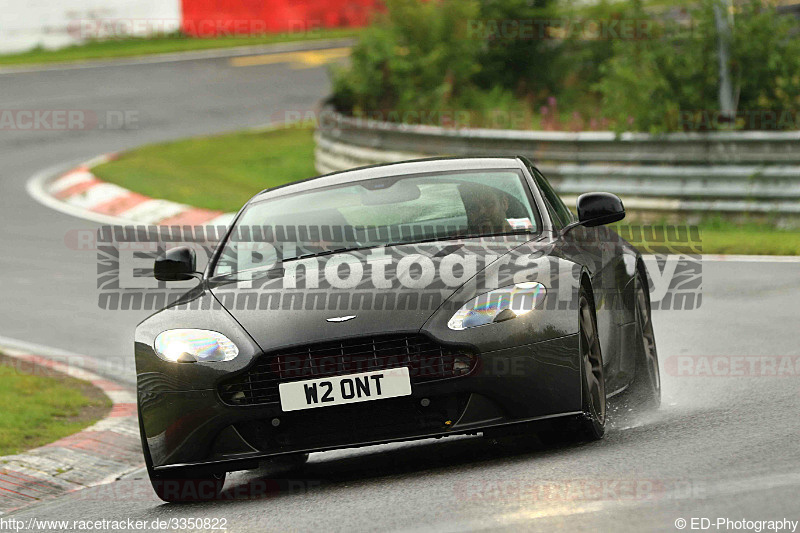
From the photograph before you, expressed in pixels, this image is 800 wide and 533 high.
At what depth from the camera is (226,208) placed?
1816 cm

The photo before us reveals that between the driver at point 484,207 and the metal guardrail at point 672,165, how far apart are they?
21.0 ft

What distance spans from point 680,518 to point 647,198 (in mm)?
10767

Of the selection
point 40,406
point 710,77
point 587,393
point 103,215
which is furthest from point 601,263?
point 103,215

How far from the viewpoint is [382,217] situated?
23.3 feet

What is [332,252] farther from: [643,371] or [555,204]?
[643,371]

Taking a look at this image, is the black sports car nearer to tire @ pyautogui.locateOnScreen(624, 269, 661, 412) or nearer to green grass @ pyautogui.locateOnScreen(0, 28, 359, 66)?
tire @ pyautogui.locateOnScreen(624, 269, 661, 412)

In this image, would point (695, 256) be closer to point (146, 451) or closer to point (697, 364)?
point (697, 364)

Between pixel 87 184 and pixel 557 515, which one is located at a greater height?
pixel 557 515

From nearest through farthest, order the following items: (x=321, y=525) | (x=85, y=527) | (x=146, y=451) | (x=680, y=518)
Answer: (x=680, y=518)
(x=321, y=525)
(x=85, y=527)
(x=146, y=451)

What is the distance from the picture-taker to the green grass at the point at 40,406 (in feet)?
27.3

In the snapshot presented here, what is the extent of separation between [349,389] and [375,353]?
186 mm

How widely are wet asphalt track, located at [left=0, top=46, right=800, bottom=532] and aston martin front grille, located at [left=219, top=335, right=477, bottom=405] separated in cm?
46

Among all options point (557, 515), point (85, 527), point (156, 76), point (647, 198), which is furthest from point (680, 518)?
point (156, 76)

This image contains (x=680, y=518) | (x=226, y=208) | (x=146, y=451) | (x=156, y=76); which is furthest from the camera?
(x=156, y=76)
